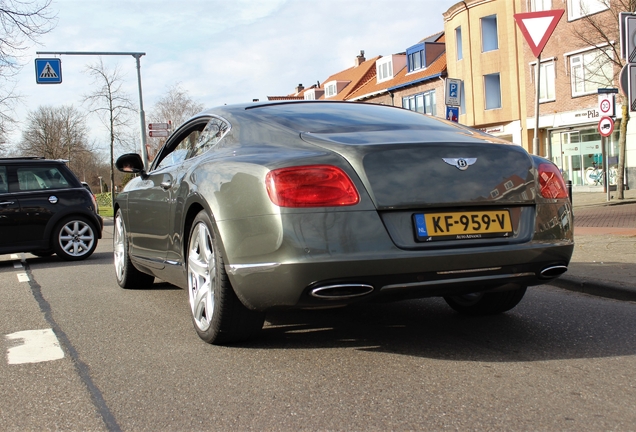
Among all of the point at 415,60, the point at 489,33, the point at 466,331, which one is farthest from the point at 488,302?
the point at 415,60

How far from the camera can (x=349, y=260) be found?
3379 mm

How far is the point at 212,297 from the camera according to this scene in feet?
13.2

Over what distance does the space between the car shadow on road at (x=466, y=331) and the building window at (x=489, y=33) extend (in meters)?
29.9

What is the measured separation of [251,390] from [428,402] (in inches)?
31.8

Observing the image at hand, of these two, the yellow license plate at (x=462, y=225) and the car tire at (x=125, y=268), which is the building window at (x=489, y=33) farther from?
the yellow license plate at (x=462, y=225)

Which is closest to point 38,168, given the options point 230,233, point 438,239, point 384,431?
point 230,233

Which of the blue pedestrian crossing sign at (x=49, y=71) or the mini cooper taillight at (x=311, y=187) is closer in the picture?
the mini cooper taillight at (x=311, y=187)

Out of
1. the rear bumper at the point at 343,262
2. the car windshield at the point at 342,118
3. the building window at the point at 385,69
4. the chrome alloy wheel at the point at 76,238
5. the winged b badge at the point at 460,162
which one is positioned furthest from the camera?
the building window at the point at 385,69

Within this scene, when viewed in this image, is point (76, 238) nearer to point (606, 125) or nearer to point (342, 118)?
point (342, 118)

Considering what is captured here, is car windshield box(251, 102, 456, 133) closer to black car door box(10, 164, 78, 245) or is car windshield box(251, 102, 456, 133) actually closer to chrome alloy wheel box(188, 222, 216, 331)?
chrome alloy wheel box(188, 222, 216, 331)

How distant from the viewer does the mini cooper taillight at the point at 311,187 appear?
11.3 ft

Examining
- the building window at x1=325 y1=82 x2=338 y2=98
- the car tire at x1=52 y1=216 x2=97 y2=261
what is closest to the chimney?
the building window at x1=325 y1=82 x2=338 y2=98

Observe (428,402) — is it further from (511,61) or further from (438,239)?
(511,61)

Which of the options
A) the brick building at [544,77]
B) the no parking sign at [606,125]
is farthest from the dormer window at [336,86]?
the no parking sign at [606,125]
